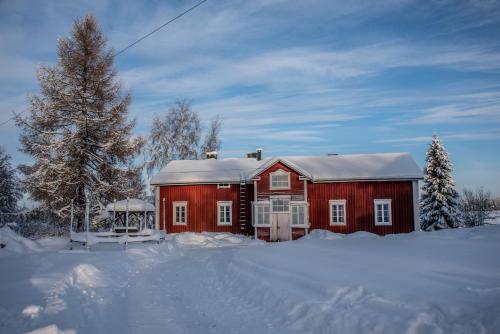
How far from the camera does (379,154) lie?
28.4 meters

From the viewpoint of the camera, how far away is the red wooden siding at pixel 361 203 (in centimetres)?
2461

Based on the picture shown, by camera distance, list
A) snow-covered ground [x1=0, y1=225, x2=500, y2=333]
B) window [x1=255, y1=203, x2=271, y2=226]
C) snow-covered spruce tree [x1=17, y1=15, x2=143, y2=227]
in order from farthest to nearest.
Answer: window [x1=255, y1=203, x2=271, y2=226]
snow-covered spruce tree [x1=17, y1=15, x2=143, y2=227]
snow-covered ground [x1=0, y1=225, x2=500, y2=333]

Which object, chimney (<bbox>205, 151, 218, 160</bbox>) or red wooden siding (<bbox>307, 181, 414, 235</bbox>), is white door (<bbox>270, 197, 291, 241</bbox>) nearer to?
red wooden siding (<bbox>307, 181, 414, 235</bbox>)

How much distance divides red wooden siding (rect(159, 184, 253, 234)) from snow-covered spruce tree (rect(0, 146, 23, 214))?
58.4 ft

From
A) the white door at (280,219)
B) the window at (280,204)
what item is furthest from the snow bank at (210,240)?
the window at (280,204)

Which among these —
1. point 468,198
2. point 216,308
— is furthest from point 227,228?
point 468,198

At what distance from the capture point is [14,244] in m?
16.3

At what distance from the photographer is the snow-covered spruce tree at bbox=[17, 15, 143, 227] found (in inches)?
917

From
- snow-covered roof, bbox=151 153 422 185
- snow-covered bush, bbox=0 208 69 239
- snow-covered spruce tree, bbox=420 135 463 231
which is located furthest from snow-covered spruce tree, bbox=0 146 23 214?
snow-covered spruce tree, bbox=420 135 463 231

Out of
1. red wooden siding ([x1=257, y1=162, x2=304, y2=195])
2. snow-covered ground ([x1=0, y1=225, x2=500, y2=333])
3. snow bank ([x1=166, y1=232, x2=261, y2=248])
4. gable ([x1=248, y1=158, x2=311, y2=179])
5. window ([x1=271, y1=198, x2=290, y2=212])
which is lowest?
snow bank ([x1=166, y1=232, x2=261, y2=248])

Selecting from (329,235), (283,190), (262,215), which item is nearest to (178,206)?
(262,215)

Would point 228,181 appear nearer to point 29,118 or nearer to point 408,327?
point 29,118

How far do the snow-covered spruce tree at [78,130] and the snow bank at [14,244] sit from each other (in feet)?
19.3

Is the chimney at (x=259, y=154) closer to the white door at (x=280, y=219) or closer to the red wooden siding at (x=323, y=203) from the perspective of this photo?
the red wooden siding at (x=323, y=203)
